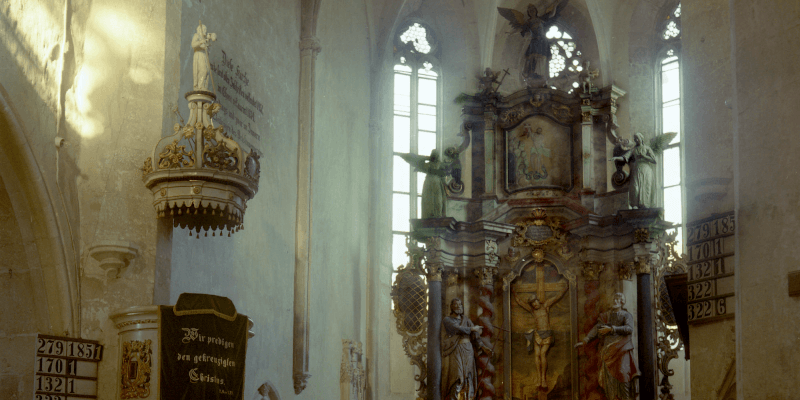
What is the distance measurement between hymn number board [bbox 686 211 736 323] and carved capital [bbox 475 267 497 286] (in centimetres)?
593

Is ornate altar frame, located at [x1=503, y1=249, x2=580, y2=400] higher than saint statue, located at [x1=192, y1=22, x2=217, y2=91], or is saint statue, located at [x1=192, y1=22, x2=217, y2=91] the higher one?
saint statue, located at [x1=192, y1=22, x2=217, y2=91]

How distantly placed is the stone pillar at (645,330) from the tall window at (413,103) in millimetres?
4576

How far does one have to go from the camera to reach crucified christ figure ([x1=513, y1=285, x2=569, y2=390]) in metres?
14.7

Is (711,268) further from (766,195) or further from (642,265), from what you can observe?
(642,265)

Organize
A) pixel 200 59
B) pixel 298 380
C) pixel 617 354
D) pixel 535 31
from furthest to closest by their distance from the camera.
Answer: pixel 535 31, pixel 617 354, pixel 298 380, pixel 200 59

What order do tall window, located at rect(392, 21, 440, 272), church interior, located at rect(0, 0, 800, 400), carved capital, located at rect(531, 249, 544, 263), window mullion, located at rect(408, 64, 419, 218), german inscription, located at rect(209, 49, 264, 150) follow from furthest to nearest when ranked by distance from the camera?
tall window, located at rect(392, 21, 440, 272) < window mullion, located at rect(408, 64, 419, 218) < carved capital, located at rect(531, 249, 544, 263) < german inscription, located at rect(209, 49, 264, 150) < church interior, located at rect(0, 0, 800, 400)

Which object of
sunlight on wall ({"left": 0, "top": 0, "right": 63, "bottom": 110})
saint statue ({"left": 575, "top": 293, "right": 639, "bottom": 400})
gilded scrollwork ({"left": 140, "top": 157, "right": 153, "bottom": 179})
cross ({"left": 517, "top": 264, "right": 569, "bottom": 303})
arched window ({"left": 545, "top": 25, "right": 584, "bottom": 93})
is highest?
arched window ({"left": 545, "top": 25, "right": 584, "bottom": 93})

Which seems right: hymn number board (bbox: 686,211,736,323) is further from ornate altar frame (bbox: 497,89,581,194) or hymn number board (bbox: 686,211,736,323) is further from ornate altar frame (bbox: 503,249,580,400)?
ornate altar frame (bbox: 497,89,581,194)

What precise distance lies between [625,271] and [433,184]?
122 inches

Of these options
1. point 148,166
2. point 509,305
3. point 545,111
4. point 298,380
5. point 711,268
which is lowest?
point 298,380

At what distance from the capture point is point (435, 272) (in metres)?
14.8

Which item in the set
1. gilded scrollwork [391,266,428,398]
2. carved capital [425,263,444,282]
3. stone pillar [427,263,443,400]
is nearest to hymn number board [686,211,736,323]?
stone pillar [427,263,443,400]

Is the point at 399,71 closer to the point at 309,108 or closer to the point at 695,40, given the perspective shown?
the point at 309,108

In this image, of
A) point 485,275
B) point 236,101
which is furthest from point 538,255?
point 236,101
